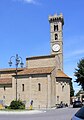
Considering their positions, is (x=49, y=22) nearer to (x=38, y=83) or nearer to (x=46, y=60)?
(x=46, y=60)

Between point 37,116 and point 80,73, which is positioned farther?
point 80,73

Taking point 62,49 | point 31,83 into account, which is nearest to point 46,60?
point 31,83

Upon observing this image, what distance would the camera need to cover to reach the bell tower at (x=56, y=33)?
301 feet

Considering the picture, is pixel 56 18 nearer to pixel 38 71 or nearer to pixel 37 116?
pixel 38 71

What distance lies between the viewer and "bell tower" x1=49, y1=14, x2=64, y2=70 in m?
91.7

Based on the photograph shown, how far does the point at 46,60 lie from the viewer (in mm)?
69750

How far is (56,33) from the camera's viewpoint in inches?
3740

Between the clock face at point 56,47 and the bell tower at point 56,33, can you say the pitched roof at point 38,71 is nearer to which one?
the bell tower at point 56,33

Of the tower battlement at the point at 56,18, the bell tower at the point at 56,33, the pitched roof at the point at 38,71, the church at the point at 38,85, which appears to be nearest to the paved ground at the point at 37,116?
the church at the point at 38,85

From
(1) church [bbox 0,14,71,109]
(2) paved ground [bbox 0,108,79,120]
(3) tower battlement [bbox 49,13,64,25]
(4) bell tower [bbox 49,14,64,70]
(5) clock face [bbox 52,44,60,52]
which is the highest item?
(3) tower battlement [bbox 49,13,64,25]

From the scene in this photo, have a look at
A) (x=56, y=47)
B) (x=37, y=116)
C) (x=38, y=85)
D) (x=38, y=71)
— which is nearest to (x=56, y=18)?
(x=56, y=47)

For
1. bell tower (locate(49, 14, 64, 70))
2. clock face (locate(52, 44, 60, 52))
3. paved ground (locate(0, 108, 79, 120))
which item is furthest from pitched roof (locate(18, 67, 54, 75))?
paved ground (locate(0, 108, 79, 120))

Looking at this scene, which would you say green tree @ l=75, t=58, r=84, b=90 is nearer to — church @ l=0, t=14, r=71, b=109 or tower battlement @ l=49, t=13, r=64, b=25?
church @ l=0, t=14, r=71, b=109

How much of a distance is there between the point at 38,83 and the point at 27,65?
999cm
